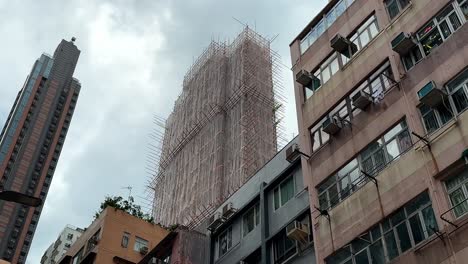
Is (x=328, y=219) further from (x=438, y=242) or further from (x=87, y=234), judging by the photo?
(x=87, y=234)

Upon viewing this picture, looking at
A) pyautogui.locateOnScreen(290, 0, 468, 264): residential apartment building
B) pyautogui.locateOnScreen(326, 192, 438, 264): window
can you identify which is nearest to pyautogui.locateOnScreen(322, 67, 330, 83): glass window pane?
pyautogui.locateOnScreen(290, 0, 468, 264): residential apartment building

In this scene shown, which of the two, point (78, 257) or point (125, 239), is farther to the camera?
point (78, 257)

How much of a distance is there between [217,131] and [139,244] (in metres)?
A: 22.7

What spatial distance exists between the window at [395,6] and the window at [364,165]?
3.52 metres

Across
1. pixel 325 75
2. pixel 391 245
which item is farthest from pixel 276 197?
pixel 391 245

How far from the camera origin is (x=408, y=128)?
12.8 m

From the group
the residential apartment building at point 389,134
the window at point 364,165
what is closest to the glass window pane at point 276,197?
the residential apartment building at point 389,134

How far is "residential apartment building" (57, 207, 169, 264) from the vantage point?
24172 mm

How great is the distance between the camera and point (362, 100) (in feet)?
46.5

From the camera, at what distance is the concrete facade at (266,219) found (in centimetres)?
1714

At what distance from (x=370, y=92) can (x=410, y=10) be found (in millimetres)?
2304

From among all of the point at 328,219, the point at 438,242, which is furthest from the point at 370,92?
the point at 438,242

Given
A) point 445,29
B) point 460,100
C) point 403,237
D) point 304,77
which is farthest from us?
point 304,77

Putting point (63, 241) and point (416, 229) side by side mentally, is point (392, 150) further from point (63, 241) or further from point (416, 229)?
point (63, 241)
